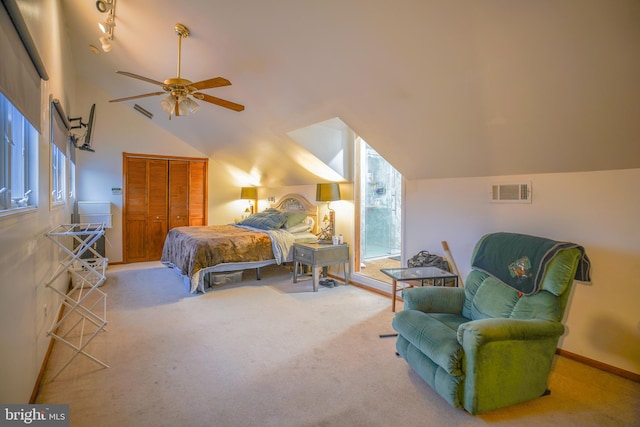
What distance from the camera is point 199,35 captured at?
3076 mm

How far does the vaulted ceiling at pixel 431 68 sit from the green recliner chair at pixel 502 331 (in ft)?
2.76

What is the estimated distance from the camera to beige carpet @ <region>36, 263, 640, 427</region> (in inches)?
74.9

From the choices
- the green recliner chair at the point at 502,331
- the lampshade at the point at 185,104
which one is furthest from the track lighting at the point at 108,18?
the green recliner chair at the point at 502,331

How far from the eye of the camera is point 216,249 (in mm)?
4305

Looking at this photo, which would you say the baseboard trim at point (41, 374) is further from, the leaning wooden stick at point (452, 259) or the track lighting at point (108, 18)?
the leaning wooden stick at point (452, 259)

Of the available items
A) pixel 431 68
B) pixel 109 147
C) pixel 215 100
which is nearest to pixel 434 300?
pixel 431 68

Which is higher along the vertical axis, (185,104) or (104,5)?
(104,5)

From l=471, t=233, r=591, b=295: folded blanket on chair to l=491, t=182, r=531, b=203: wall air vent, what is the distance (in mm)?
531

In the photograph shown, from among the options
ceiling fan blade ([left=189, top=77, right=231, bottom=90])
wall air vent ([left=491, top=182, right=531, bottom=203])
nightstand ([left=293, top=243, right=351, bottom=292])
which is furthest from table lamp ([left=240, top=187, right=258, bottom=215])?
wall air vent ([left=491, top=182, right=531, bottom=203])

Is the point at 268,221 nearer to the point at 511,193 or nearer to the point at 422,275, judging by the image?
the point at 422,275

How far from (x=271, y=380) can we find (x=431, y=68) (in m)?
2.52

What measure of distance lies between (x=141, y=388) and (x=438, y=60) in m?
3.04

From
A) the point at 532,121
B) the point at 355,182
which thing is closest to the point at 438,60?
the point at 532,121

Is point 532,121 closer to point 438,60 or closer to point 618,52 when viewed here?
point 618,52
